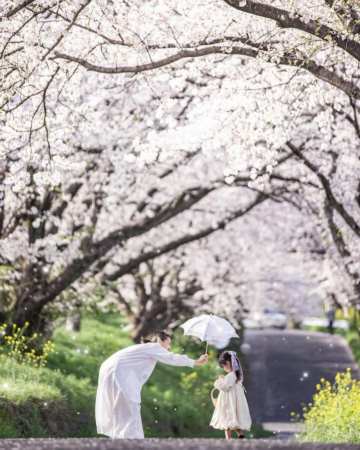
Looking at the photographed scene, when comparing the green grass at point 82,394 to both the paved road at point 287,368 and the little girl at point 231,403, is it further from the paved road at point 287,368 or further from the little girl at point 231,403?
the little girl at point 231,403

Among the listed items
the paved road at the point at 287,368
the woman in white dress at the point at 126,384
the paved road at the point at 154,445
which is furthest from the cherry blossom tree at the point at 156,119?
the paved road at the point at 287,368

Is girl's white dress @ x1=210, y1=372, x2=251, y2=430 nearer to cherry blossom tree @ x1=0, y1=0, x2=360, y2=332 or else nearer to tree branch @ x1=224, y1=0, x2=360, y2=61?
cherry blossom tree @ x1=0, y1=0, x2=360, y2=332

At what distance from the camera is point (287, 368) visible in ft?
141

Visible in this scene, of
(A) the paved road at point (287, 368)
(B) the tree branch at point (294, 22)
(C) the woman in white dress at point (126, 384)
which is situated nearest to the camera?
(B) the tree branch at point (294, 22)

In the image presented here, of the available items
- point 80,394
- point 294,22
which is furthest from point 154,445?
point 80,394

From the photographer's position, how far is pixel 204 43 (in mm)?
10453

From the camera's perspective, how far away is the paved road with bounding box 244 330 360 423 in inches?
1270

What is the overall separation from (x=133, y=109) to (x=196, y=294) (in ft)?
47.0

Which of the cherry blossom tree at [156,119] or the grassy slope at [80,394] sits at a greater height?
the cherry blossom tree at [156,119]

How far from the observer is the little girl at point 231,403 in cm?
1185

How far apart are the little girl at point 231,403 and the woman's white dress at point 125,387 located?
1054 mm

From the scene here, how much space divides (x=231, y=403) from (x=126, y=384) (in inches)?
61.4

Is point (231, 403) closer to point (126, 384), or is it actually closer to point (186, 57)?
point (126, 384)

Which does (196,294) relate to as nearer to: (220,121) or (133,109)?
(133,109)
